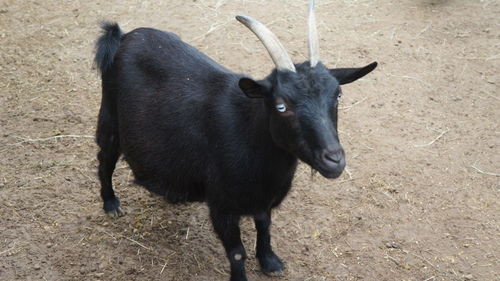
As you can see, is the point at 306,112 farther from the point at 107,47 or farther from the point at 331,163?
the point at 107,47

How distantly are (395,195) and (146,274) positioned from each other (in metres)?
2.67

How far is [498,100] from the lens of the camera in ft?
23.1

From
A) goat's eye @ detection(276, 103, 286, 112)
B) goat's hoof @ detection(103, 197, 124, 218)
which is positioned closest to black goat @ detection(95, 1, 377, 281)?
goat's eye @ detection(276, 103, 286, 112)

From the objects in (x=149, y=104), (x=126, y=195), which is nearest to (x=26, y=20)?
(x=126, y=195)

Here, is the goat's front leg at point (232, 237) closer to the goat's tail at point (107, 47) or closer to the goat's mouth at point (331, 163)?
the goat's mouth at point (331, 163)

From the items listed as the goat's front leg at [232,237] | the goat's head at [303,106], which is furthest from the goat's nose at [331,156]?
the goat's front leg at [232,237]

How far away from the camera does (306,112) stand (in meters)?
3.56

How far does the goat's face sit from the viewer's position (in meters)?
3.53

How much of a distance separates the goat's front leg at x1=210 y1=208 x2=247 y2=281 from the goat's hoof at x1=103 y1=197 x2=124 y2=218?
1365 mm

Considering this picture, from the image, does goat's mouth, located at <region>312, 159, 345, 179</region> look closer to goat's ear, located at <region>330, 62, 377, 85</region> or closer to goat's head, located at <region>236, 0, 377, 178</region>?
goat's head, located at <region>236, 0, 377, 178</region>

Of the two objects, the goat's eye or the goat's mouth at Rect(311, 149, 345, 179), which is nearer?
the goat's mouth at Rect(311, 149, 345, 179)

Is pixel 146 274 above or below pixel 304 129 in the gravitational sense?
below

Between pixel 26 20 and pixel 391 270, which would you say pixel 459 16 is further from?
pixel 26 20

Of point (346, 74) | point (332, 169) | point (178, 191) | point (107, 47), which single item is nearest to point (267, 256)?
point (178, 191)
